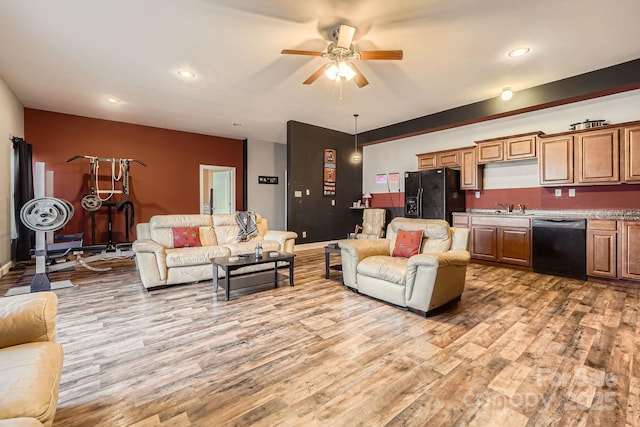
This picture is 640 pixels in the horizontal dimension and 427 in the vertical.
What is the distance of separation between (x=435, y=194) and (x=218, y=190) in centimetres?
573

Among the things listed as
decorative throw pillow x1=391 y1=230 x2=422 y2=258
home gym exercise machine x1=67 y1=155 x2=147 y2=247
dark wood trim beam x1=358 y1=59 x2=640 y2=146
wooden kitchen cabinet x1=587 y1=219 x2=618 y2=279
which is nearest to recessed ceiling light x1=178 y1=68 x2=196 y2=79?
home gym exercise machine x1=67 y1=155 x2=147 y2=247

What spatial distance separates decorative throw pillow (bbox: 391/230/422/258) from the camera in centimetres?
329

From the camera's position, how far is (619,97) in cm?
403

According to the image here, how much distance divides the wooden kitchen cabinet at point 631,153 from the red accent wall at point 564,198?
15.2 inches

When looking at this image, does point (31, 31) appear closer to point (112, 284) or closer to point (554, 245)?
point (112, 284)

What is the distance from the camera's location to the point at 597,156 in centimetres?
393

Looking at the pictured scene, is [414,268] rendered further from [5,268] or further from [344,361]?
[5,268]

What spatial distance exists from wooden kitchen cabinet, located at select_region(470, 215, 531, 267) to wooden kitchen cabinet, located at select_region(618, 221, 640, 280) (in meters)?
0.98

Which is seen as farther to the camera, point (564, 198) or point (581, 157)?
point (564, 198)

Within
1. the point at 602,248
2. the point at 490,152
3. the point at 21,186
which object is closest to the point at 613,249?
the point at 602,248

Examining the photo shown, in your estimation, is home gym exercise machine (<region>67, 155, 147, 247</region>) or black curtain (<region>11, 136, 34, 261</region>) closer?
black curtain (<region>11, 136, 34, 261</region>)

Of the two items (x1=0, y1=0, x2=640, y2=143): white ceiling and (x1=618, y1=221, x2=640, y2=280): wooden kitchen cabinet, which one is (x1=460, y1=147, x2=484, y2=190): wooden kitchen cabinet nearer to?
(x1=0, y1=0, x2=640, y2=143): white ceiling

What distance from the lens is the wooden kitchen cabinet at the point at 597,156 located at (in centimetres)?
379

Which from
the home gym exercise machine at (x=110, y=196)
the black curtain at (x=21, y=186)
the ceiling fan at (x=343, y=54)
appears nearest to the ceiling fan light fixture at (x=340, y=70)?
the ceiling fan at (x=343, y=54)
